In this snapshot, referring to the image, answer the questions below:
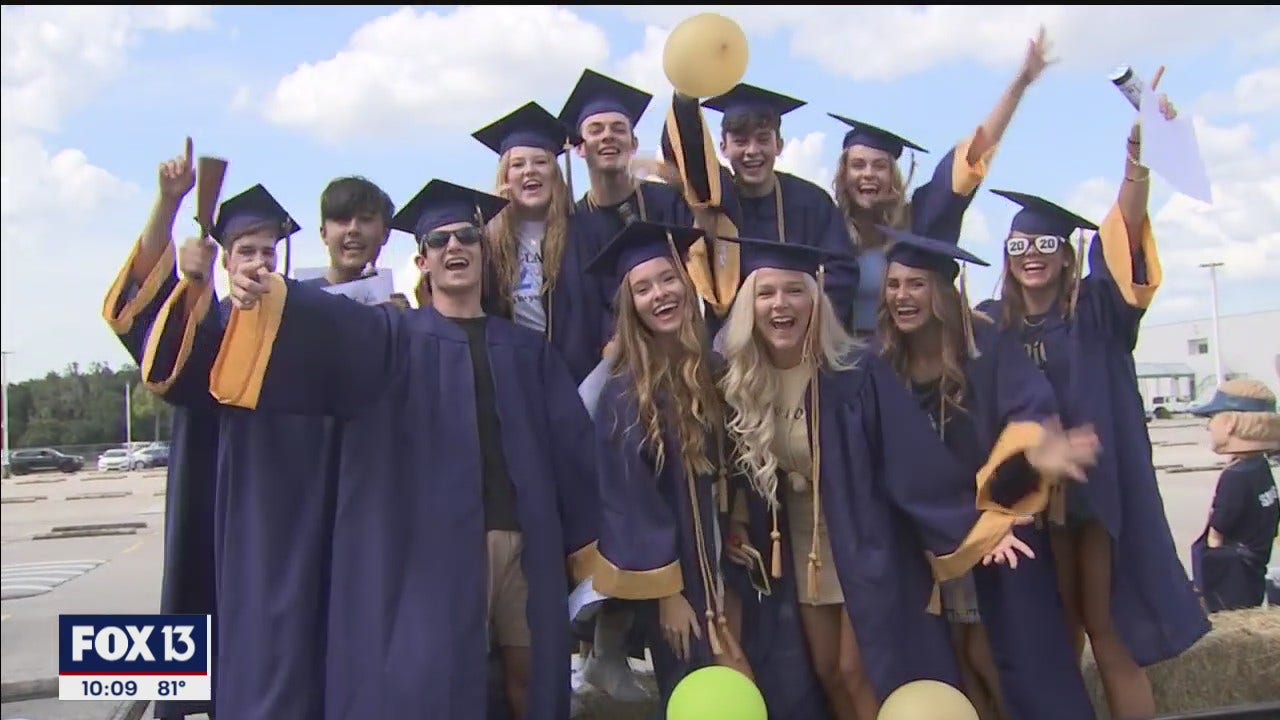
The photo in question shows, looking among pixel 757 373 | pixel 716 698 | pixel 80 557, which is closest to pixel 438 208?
pixel 757 373

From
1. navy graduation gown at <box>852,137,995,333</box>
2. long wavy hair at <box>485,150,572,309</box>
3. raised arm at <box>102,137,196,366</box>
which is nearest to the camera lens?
raised arm at <box>102,137,196,366</box>

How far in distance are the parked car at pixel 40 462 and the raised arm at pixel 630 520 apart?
46.8 meters

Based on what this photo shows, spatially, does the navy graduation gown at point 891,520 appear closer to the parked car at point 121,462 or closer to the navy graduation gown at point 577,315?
the navy graduation gown at point 577,315

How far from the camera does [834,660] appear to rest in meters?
3.68

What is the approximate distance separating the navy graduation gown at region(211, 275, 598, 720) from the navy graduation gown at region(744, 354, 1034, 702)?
96cm

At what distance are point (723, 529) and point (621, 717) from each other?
95cm

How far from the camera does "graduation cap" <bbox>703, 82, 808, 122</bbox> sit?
4457 millimetres

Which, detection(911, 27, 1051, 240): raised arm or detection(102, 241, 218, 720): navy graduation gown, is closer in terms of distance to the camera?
detection(102, 241, 218, 720): navy graduation gown

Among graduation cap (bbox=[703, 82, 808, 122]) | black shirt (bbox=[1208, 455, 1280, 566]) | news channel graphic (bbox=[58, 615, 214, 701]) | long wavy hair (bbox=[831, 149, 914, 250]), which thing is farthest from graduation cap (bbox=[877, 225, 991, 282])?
black shirt (bbox=[1208, 455, 1280, 566])

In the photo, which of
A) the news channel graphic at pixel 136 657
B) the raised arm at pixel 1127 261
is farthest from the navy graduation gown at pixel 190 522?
the raised arm at pixel 1127 261

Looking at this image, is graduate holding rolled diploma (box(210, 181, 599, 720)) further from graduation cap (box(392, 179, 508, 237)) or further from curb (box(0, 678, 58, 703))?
curb (box(0, 678, 58, 703))

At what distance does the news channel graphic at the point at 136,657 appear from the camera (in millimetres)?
3828

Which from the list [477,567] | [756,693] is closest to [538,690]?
[477,567]

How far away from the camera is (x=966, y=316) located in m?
3.70
